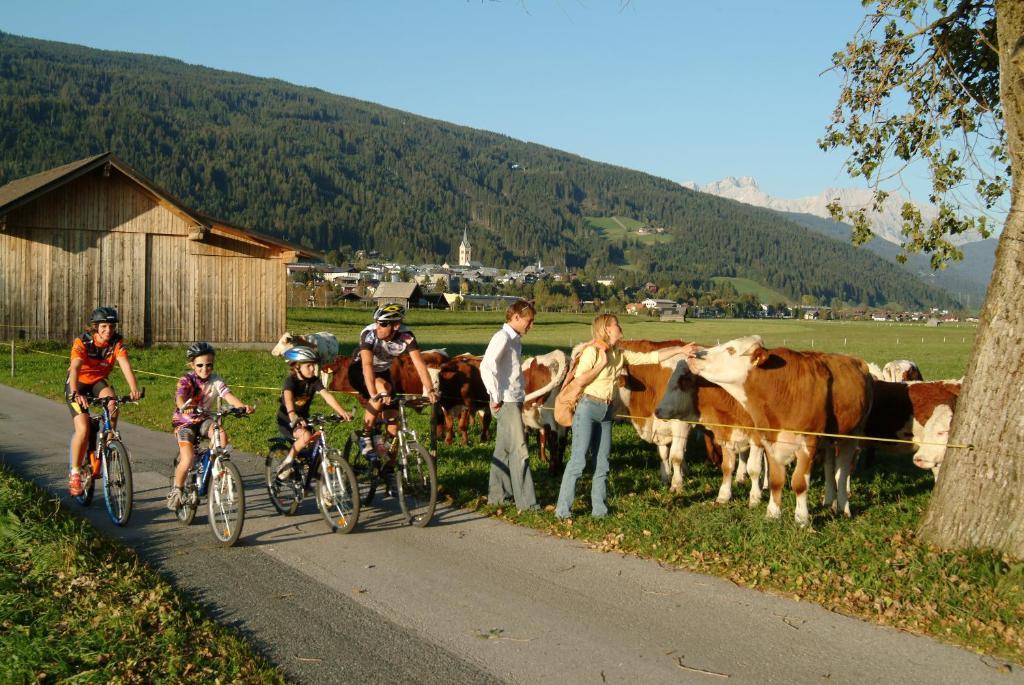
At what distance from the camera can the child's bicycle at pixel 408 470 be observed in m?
9.16

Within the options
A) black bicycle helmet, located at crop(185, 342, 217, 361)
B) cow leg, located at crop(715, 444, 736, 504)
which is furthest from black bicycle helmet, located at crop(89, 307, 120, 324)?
cow leg, located at crop(715, 444, 736, 504)

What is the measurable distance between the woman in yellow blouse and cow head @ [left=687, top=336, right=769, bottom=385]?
1352mm

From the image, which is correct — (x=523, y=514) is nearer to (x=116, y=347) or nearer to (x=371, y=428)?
(x=371, y=428)

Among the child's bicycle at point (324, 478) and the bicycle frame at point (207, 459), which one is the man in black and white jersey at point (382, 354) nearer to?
the child's bicycle at point (324, 478)

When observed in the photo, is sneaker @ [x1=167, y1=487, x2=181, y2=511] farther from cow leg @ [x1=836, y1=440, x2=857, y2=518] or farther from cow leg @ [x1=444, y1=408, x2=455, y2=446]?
cow leg @ [x1=836, y1=440, x2=857, y2=518]

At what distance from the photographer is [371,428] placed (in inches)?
380

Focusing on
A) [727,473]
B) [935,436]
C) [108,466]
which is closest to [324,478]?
[108,466]

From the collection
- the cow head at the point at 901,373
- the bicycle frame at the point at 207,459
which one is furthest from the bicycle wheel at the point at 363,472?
the cow head at the point at 901,373

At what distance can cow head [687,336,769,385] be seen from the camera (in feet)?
33.9

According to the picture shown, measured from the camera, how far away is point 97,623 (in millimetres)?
6262

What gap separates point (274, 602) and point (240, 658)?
1156 mm

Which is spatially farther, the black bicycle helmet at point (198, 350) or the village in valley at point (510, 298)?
the village in valley at point (510, 298)

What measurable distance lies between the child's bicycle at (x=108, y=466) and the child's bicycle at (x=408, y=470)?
227cm

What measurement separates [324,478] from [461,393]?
8.05 meters
